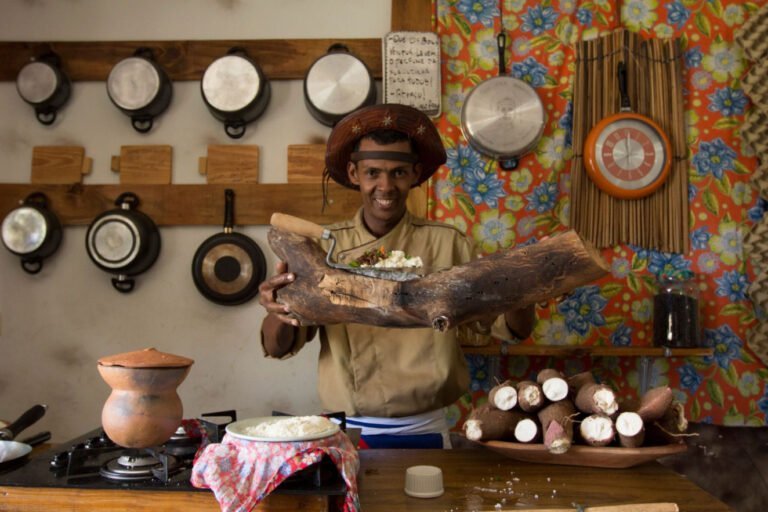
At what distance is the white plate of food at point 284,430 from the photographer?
1.30 meters

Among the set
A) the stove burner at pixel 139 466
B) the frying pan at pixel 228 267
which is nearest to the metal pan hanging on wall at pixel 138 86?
the frying pan at pixel 228 267

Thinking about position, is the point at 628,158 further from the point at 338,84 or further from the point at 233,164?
the point at 233,164

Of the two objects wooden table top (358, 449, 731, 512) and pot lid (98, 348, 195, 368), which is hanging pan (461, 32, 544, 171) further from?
pot lid (98, 348, 195, 368)

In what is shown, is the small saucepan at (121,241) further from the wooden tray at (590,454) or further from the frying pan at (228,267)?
the wooden tray at (590,454)

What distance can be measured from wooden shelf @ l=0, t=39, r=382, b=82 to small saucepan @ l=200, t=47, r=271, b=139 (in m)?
0.10

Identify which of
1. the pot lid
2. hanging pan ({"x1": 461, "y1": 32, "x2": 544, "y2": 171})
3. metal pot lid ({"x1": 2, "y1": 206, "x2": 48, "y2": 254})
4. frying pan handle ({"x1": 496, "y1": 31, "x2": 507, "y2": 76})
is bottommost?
the pot lid

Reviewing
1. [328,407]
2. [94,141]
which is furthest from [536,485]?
[94,141]

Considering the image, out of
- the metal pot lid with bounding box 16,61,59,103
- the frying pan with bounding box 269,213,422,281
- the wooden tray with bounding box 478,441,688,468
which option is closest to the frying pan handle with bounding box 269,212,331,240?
the frying pan with bounding box 269,213,422,281

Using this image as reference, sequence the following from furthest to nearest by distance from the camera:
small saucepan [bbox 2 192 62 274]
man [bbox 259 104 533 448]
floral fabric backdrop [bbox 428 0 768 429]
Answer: small saucepan [bbox 2 192 62 274], floral fabric backdrop [bbox 428 0 768 429], man [bbox 259 104 533 448]

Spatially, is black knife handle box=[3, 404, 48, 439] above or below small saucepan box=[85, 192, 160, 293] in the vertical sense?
below

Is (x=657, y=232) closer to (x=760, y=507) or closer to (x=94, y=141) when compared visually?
(x=760, y=507)

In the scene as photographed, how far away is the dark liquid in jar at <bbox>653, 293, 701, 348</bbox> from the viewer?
8.84 ft

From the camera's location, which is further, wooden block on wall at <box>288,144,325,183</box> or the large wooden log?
wooden block on wall at <box>288,144,325,183</box>

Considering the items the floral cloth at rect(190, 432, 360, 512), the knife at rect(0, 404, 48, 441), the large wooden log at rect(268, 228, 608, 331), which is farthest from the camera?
the knife at rect(0, 404, 48, 441)
